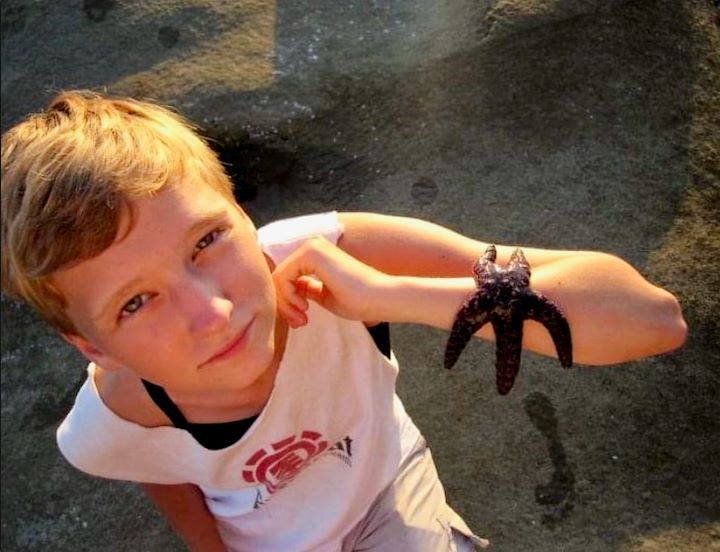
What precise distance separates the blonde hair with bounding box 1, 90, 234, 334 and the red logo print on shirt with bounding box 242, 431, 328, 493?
1.68 ft

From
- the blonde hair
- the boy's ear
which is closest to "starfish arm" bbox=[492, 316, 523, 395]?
the blonde hair

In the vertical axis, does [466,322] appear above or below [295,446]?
above

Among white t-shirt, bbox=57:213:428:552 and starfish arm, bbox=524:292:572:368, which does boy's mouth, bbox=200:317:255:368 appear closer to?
white t-shirt, bbox=57:213:428:552

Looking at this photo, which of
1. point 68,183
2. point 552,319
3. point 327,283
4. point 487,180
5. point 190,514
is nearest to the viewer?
point 68,183

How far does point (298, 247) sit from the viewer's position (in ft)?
5.30

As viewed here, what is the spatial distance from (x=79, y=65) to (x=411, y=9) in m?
1.36

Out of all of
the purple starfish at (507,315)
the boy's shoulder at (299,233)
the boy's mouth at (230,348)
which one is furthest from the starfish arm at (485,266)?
the boy's mouth at (230,348)

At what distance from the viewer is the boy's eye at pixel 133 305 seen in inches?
54.6

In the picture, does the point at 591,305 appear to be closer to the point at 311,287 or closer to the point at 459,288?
the point at 459,288

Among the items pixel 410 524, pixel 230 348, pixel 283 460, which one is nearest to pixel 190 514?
pixel 283 460

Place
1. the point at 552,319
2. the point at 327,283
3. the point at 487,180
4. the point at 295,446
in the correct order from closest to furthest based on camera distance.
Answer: the point at 552,319 < the point at 327,283 < the point at 295,446 < the point at 487,180

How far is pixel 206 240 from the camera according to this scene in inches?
55.8

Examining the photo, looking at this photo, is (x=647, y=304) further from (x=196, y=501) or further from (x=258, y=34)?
(x=258, y=34)

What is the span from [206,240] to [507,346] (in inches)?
22.0
